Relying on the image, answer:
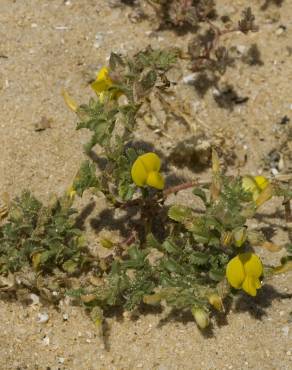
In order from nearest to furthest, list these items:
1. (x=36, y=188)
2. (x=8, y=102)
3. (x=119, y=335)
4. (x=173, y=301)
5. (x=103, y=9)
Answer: (x=173, y=301) → (x=119, y=335) → (x=36, y=188) → (x=8, y=102) → (x=103, y=9)

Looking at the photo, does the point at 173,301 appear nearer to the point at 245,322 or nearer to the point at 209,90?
the point at 245,322

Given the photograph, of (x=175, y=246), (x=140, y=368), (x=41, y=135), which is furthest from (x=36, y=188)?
(x=140, y=368)

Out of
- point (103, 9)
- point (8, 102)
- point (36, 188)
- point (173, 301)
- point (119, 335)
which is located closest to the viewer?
point (173, 301)

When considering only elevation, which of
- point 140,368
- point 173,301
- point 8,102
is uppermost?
point 8,102

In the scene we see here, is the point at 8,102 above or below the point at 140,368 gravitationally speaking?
above

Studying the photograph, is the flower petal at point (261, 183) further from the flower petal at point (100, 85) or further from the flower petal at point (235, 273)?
the flower petal at point (100, 85)

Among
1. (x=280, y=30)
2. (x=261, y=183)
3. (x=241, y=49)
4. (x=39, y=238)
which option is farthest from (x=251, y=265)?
(x=280, y=30)
